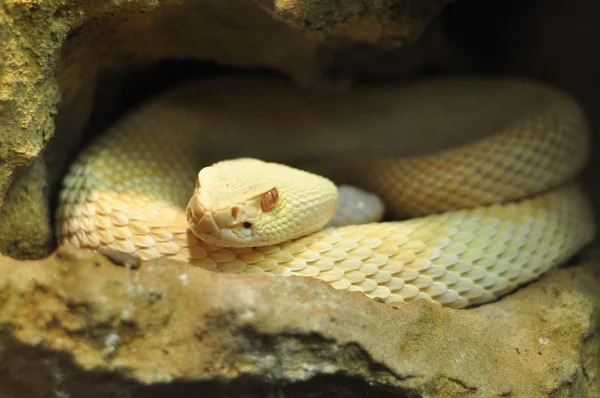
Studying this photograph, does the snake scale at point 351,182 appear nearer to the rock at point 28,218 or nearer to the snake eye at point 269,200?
the snake eye at point 269,200

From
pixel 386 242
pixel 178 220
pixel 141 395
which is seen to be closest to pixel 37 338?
pixel 141 395

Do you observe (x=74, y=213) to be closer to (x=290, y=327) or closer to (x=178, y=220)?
(x=178, y=220)

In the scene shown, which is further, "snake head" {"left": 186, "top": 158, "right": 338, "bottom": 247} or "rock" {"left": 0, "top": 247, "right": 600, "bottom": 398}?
"snake head" {"left": 186, "top": 158, "right": 338, "bottom": 247}

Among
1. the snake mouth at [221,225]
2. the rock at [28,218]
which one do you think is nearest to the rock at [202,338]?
→ the snake mouth at [221,225]

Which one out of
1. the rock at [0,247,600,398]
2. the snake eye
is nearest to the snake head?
the snake eye

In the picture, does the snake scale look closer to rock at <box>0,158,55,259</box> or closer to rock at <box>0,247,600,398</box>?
rock at <box>0,158,55,259</box>

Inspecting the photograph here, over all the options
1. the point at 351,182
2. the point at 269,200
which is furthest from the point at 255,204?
the point at 351,182

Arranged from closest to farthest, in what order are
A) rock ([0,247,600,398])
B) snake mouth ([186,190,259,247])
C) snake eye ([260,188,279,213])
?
rock ([0,247,600,398]) < snake mouth ([186,190,259,247]) < snake eye ([260,188,279,213])
